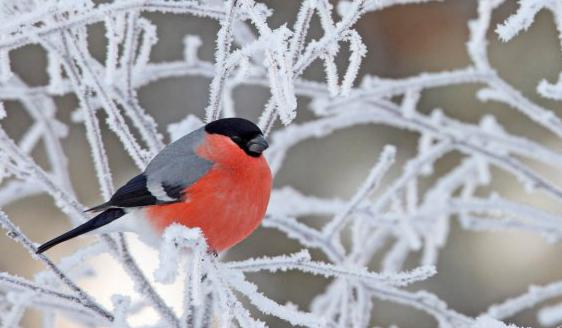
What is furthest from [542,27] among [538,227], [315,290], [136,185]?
[136,185]

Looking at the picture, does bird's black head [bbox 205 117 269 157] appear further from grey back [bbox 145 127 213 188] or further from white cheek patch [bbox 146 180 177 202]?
white cheek patch [bbox 146 180 177 202]

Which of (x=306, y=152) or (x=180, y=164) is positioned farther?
(x=306, y=152)

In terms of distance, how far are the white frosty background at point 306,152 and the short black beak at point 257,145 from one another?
229 mm

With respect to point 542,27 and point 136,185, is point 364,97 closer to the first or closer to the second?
point 136,185

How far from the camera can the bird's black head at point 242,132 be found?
234 centimetres

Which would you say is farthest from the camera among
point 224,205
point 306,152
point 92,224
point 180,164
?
point 306,152

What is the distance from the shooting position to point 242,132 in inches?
94.7

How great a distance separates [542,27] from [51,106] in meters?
3.74

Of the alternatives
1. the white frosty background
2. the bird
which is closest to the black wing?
the bird

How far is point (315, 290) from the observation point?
18.9 feet

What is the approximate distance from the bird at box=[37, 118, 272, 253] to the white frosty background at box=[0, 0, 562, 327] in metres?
0.09

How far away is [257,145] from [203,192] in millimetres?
187

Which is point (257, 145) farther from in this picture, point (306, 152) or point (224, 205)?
point (306, 152)

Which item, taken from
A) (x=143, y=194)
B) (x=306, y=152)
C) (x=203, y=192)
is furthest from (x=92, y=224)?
(x=306, y=152)
